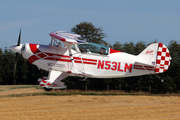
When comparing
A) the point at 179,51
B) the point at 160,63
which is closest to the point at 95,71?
the point at 160,63

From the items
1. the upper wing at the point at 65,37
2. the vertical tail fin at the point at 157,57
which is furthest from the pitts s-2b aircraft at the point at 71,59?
the vertical tail fin at the point at 157,57

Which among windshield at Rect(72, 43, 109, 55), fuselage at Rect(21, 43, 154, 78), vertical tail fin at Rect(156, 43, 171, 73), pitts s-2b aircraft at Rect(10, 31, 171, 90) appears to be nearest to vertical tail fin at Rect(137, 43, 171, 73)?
vertical tail fin at Rect(156, 43, 171, 73)

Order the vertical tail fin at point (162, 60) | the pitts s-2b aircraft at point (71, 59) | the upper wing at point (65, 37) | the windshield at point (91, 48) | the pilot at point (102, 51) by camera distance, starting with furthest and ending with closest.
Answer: the vertical tail fin at point (162, 60), the pilot at point (102, 51), the windshield at point (91, 48), the pitts s-2b aircraft at point (71, 59), the upper wing at point (65, 37)

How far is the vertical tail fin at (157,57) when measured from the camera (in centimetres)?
1584

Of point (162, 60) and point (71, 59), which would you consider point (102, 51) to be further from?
point (162, 60)

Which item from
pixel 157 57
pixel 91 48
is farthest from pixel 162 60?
pixel 91 48

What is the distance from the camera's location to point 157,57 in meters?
16.0

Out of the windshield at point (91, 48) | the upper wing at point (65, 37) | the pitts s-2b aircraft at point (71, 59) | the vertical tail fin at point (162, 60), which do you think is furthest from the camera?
the vertical tail fin at point (162, 60)

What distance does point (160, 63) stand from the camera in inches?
626

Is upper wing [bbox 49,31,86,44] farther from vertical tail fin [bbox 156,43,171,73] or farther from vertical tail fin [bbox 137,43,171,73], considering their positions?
vertical tail fin [bbox 156,43,171,73]

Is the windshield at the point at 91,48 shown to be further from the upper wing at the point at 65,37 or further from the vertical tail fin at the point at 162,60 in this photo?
the vertical tail fin at the point at 162,60

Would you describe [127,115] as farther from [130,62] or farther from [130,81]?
[130,81]

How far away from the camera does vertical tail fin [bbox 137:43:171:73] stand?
15836 mm

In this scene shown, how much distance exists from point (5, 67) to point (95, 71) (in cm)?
3010
